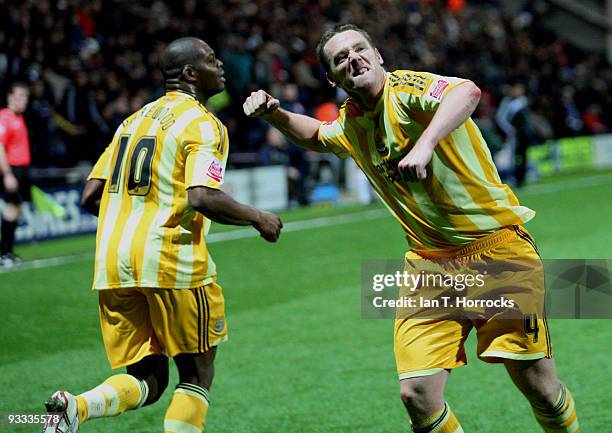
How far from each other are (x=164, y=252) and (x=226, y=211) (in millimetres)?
417

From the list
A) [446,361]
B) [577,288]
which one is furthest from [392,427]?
[577,288]

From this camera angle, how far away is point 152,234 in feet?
15.0

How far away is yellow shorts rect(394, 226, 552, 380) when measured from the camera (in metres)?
4.27

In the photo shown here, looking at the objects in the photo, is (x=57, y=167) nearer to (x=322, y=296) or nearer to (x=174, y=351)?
(x=322, y=296)

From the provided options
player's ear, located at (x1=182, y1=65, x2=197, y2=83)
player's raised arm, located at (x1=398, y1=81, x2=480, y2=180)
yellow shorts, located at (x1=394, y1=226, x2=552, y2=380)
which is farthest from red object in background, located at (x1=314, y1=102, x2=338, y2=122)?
player's raised arm, located at (x1=398, y1=81, x2=480, y2=180)

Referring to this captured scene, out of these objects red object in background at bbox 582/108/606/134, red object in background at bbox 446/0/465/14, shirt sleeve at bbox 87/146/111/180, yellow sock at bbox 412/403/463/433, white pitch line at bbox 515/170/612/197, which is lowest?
yellow sock at bbox 412/403/463/433

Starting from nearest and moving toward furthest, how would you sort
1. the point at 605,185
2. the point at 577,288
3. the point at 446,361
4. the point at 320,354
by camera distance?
1. the point at 446,361
2. the point at 320,354
3. the point at 577,288
4. the point at 605,185

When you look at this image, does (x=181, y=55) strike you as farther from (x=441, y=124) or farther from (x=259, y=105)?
(x=441, y=124)

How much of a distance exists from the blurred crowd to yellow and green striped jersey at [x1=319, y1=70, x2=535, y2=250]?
37.2 feet

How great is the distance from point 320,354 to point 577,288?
102 inches

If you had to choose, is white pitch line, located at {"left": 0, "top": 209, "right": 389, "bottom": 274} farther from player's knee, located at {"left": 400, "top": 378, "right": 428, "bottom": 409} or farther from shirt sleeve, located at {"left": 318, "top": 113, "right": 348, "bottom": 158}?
player's knee, located at {"left": 400, "top": 378, "right": 428, "bottom": 409}

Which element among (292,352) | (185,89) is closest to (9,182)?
(292,352)

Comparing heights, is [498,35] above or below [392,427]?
above

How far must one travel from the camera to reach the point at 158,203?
459 centimetres
